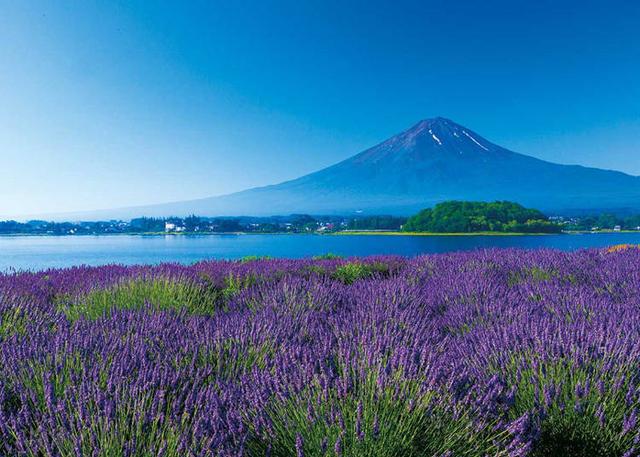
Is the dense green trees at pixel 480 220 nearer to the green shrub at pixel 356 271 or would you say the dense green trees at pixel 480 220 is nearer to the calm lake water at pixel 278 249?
the calm lake water at pixel 278 249

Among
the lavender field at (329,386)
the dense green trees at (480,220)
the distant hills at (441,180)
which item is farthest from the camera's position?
the distant hills at (441,180)

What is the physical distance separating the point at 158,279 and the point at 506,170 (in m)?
186

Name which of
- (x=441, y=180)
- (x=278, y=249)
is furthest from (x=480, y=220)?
(x=441, y=180)

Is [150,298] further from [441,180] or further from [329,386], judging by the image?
[441,180]

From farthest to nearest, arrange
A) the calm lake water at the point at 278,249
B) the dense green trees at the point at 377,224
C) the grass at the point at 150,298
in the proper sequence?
the dense green trees at the point at 377,224 → the calm lake water at the point at 278,249 → the grass at the point at 150,298

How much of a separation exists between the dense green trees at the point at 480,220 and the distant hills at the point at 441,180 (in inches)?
3306

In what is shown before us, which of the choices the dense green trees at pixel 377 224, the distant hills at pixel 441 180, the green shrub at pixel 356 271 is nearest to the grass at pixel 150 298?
the green shrub at pixel 356 271

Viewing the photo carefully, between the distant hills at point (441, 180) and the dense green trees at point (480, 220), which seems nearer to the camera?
the dense green trees at point (480, 220)

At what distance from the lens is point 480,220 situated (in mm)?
63812

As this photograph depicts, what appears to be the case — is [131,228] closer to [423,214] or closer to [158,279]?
[423,214]

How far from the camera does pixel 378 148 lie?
16538 cm

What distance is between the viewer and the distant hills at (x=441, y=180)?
16000 cm

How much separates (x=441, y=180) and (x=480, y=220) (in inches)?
4378

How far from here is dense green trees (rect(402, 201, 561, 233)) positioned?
209 feet
